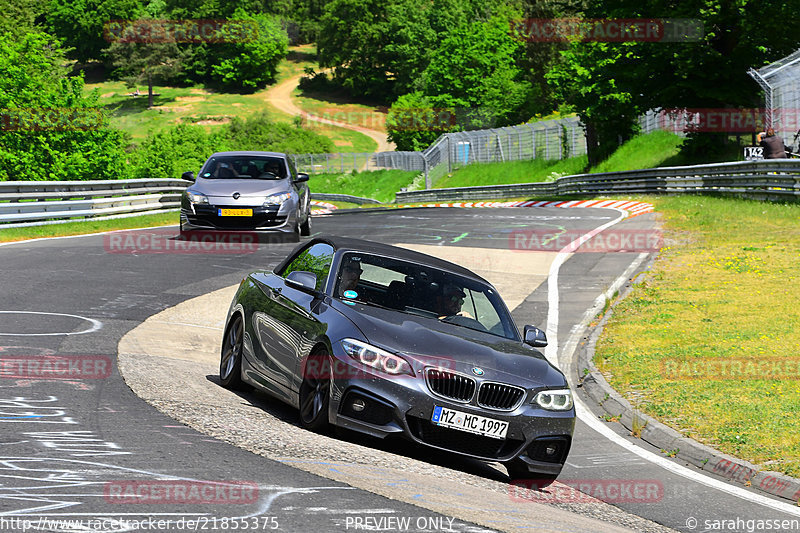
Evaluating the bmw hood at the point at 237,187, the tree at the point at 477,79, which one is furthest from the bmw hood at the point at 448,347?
the tree at the point at 477,79

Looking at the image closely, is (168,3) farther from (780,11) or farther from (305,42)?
(780,11)

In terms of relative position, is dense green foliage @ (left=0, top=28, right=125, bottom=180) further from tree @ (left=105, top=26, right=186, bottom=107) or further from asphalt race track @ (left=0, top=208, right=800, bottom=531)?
tree @ (left=105, top=26, right=186, bottom=107)

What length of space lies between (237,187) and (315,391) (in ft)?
42.5

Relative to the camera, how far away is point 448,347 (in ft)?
24.0

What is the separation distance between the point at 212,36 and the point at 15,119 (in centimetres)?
10959

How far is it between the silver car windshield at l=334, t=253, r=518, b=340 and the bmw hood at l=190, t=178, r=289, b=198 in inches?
457

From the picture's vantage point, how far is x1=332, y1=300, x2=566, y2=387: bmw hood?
7.13m

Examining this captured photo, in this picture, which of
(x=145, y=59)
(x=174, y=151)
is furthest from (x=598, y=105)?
(x=145, y=59)

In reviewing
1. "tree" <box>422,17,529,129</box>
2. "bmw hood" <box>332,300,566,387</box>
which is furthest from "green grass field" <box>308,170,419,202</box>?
"bmw hood" <box>332,300,566,387</box>

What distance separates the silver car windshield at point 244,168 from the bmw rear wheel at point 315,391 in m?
13.4

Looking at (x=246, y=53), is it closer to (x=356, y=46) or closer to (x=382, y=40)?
(x=356, y=46)

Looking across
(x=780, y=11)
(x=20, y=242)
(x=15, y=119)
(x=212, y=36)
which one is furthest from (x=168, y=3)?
(x=20, y=242)

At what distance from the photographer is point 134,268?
1678cm

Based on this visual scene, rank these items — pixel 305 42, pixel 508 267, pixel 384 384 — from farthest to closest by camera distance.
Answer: pixel 305 42 < pixel 508 267 < pixel 384 384
